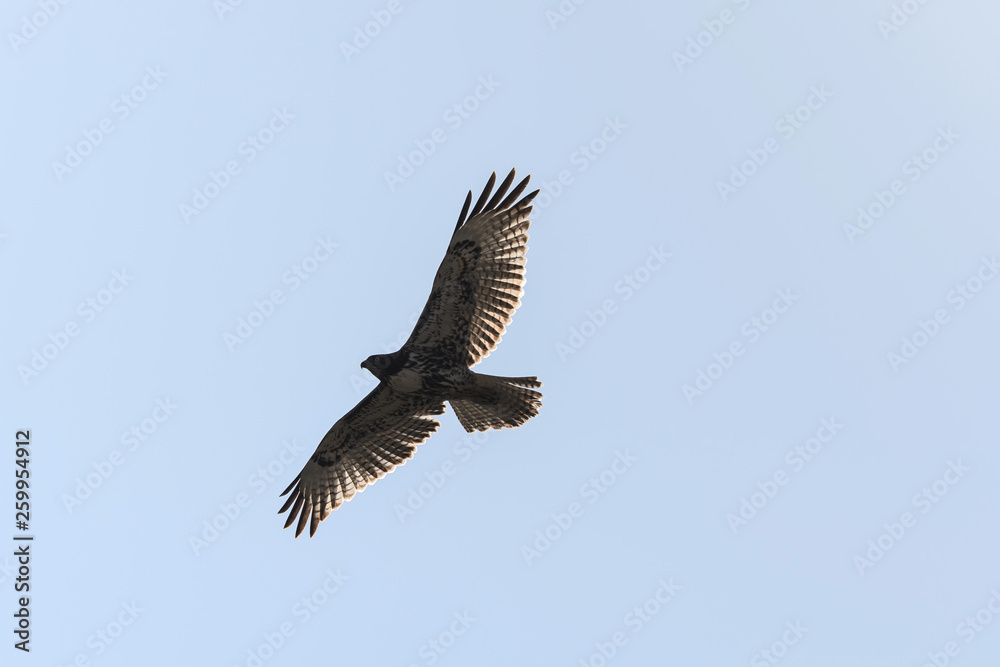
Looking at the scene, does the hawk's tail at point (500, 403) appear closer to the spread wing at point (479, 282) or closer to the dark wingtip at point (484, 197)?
the spread wing at point (479, 282)

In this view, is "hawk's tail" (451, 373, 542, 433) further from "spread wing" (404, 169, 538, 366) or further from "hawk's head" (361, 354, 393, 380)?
"hawk's head" (361, 354, 393, 380)

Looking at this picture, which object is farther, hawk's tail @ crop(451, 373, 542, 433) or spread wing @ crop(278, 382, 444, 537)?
spread wing @ crop(278, 382, 444, 537)

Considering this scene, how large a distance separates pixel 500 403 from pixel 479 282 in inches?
57.7

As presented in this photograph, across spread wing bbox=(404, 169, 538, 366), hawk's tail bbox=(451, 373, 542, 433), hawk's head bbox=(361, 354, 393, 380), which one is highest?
spread wing bbox=(404, 169, 538, 366)

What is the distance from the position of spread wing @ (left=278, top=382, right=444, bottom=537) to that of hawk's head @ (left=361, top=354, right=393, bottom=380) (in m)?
0.80

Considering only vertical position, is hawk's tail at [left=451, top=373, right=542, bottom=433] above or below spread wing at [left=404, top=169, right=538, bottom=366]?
below

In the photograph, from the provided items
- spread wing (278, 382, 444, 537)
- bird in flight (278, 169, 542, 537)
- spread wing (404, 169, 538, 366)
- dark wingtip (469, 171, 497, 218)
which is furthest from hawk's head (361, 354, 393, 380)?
dark wingtip (469, 171, 497, 218)

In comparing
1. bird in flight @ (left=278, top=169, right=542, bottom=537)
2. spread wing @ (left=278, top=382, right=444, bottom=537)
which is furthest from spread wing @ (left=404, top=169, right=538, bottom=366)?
spread wing @ (left=278, top=382, right=444, bottom=537)

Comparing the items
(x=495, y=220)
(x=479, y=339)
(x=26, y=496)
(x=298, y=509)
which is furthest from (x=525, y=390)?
(x=26, y=496)

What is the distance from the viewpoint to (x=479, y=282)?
1316 centimetres

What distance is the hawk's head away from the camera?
42.2 feet

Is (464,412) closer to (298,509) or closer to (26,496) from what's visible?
(298,509)

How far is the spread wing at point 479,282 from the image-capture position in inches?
516

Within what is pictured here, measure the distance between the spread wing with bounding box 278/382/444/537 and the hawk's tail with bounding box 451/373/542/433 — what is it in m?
0.57
